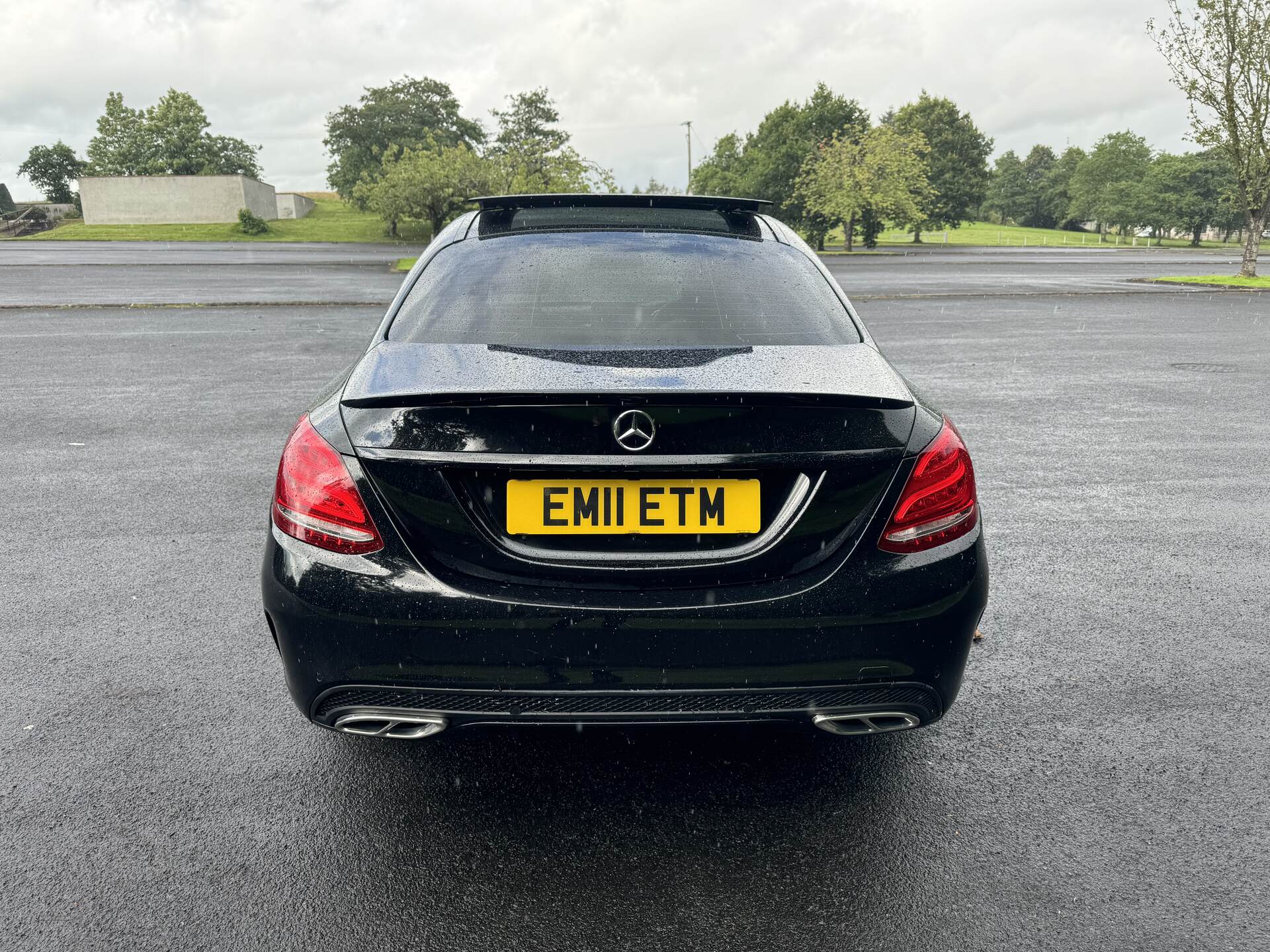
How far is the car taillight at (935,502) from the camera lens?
236cm

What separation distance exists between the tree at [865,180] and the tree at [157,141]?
5387cm

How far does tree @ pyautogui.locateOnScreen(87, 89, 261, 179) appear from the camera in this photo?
281 feet

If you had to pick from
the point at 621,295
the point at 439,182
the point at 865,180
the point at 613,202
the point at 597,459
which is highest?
the point at 865,180

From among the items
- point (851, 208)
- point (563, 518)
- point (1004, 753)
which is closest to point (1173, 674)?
point (1004, 753)

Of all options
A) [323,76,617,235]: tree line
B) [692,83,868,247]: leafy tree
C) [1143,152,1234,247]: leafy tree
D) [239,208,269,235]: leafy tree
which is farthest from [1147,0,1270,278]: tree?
[1143,152,1234,247]: leafy tree

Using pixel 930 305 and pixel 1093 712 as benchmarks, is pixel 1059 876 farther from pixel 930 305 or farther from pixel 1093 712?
pixel 930 305

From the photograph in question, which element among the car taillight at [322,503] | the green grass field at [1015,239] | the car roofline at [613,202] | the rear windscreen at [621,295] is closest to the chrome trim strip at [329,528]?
the car taillight at [322,503]

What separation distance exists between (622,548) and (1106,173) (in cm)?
12120

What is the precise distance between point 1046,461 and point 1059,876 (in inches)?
187

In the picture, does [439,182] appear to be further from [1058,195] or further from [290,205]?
[1058,195]

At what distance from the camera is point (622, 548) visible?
89.7 inches

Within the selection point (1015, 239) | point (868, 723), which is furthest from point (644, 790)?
point (1015, 239)

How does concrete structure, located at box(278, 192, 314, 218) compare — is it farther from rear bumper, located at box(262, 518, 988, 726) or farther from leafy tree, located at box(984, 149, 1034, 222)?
rear bumper, located at box(262, 518, 988, 726)

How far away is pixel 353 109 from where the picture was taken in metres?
92.8
